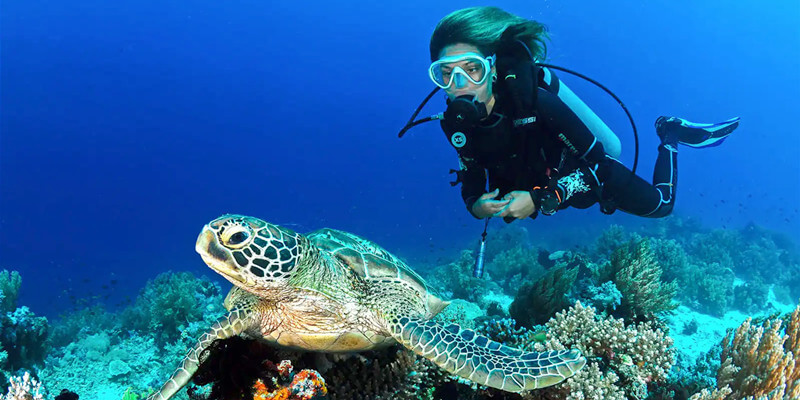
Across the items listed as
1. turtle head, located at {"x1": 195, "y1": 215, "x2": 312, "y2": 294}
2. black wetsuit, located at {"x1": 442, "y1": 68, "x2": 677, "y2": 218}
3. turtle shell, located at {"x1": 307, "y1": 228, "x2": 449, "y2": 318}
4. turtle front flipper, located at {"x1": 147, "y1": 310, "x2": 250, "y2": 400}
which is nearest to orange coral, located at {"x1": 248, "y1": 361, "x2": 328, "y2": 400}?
turtle head, located at {"x1": 195, "y1": 215, "x2": 312, "y2": 294}

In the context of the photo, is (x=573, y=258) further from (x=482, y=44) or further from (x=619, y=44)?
(x=619, y=44)

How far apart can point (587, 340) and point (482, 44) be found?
311 cm

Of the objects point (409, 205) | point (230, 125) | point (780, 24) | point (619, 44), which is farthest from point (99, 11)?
point (780, 24)

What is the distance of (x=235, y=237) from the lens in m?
2.20

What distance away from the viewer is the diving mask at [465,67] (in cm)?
398

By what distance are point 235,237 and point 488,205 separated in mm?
2584

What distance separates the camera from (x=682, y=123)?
5879 millimetres

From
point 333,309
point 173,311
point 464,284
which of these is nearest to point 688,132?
point 464,284

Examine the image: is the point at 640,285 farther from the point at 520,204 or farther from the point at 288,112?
the point at 288,112

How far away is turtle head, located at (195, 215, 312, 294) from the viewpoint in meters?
2.17

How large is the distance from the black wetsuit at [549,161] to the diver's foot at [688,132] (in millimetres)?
1770

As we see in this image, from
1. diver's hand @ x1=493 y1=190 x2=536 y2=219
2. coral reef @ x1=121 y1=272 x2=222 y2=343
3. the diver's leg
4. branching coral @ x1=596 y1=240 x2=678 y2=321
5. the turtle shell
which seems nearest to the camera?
the turtle shell

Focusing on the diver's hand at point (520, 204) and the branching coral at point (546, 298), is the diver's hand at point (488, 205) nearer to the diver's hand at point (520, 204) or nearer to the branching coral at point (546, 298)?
the diver's hand at point (520, 204)

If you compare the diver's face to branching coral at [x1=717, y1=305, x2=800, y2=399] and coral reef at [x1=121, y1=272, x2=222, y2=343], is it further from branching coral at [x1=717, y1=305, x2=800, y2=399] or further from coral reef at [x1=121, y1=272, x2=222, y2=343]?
coral reef at [x1=121, y1=272, x2=222, y2=343]
